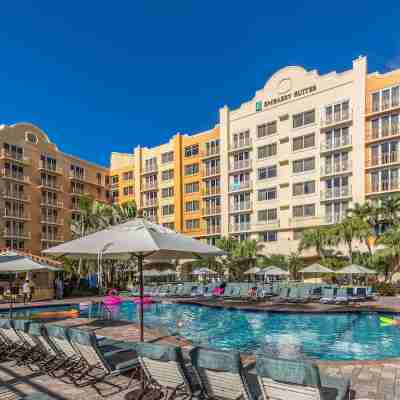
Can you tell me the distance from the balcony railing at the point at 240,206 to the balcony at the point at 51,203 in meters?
25.3

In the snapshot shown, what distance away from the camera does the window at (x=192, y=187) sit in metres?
49.6

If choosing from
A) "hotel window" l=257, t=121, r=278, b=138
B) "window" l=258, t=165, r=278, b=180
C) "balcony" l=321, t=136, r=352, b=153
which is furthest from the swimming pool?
"hotel window" l=257, t=121, r=278, b=138

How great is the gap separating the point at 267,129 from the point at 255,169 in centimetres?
473

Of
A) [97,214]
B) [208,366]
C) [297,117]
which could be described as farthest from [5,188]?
[208,366]

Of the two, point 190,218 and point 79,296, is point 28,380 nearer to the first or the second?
point 79,296

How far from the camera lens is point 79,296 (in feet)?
98.6

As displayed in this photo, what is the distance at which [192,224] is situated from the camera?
162ft

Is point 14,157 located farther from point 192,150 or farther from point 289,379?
point 289,379

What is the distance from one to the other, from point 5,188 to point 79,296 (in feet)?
79.2

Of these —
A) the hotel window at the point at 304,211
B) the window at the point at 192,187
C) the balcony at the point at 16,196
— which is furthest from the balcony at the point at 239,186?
the balcony at the point at 16,196

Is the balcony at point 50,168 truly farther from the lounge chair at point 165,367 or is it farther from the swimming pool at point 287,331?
the lounge chair at point 165,367

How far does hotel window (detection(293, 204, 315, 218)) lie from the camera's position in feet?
128

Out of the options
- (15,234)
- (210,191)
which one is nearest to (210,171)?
(210,191)

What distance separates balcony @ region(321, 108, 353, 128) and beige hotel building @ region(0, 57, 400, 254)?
11 cm
